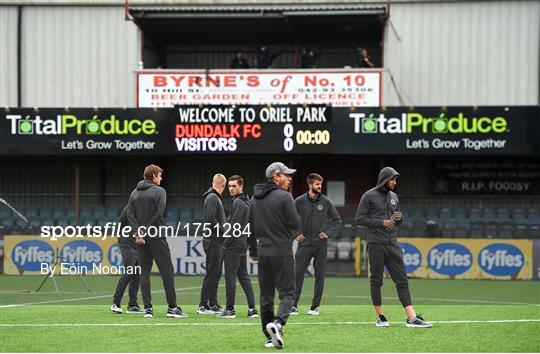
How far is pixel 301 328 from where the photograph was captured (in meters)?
13.6

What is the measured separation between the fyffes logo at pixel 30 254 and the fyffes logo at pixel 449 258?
10119mm

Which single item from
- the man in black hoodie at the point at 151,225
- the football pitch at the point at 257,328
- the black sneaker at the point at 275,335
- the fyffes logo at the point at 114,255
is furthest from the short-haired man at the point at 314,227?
the fyffes logo at the point at 114,255

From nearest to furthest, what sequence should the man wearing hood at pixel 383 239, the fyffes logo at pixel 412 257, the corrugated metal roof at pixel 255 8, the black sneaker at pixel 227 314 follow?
the man wearing hood at pixel 383 239 < the black sneaker at pixel 227 314 < the fyffes logo at pixel 412 257 < the corrugated metal roof at pixel 255 8

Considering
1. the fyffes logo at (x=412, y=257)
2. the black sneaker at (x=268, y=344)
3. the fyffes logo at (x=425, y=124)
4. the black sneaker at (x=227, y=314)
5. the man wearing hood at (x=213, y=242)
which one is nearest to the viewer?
the black sneaker at (x=268, y=344)

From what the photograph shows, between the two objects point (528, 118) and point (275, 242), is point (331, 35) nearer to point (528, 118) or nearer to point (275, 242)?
point (528, 118)

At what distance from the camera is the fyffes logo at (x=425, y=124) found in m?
31.9

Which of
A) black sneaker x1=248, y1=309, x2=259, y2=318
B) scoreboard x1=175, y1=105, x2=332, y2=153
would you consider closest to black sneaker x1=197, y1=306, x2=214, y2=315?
black sneaker x1=248, y1=309, x2=259, y2=318

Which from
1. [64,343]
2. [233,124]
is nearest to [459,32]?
[233,124]

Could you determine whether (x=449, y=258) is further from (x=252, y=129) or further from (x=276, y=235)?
(x=276, y=235)

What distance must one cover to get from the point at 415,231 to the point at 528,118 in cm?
569

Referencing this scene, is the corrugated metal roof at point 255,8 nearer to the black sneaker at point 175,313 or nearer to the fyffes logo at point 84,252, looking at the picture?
the fyffes logo at point 84,252

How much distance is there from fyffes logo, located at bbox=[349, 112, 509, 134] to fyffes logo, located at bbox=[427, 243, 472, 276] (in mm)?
5028

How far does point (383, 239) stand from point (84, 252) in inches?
650

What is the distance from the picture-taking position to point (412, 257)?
28188mm
